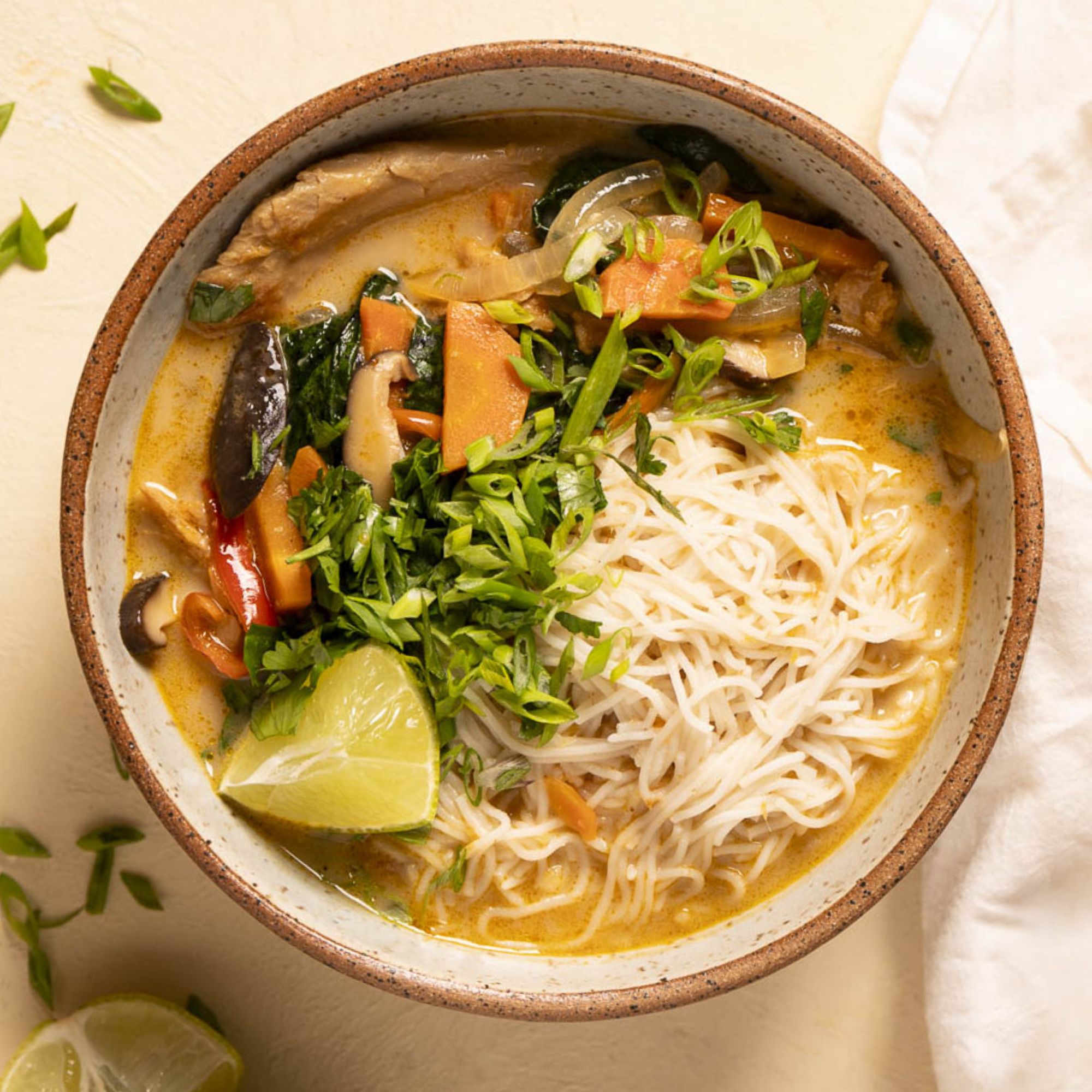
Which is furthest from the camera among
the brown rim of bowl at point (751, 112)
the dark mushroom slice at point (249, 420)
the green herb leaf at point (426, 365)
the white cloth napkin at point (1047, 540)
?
the white cloth napkin at point (1047, 540)

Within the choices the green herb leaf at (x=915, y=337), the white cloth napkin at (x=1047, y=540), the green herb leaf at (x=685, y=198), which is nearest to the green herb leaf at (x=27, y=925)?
the white cloth napkin at (x=1047, y=540)

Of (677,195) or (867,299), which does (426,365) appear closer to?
(677,195)

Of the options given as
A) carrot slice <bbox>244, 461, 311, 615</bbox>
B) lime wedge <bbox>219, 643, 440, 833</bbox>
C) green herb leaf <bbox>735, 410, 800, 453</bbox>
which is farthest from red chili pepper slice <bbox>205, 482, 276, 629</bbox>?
green herb leaf <bbox>735, 410, 800, 453</bbox>

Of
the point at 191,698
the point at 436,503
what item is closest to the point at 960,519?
the point at 436,503

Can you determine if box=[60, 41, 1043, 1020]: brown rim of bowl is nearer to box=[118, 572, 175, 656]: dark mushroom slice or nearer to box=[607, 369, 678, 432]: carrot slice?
box=[118, 572, 175, 656]: dark mushroom slice

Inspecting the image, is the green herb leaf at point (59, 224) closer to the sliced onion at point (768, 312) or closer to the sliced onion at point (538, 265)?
the sliced onion at point (538, 265)

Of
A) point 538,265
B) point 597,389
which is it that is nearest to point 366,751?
point 597,389
